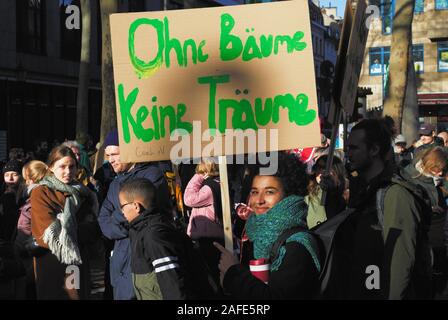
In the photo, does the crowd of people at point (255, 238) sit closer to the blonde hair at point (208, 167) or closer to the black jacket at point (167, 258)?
the black jacket at point (167, 258)

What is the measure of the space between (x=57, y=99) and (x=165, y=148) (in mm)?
24497

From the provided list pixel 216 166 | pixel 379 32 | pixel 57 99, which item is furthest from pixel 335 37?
pixel 216 166

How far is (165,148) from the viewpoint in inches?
164

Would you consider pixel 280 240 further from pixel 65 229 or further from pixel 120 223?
pixel 65 229

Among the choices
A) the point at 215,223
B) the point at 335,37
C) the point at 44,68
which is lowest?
the point at 215,223

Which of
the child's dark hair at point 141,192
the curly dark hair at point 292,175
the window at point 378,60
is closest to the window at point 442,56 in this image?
the window at point 378,60

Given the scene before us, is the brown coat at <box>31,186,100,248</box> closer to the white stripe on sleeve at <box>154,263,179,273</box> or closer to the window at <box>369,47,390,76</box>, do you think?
the white stripe on sleeve at <box>154,263,179,273</box>

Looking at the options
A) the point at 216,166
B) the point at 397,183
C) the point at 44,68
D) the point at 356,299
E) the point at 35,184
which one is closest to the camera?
the point at 356,299

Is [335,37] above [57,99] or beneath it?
above

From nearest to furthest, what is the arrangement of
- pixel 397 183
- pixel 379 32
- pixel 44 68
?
pixel 397 183 < pixel 44 68 < pixel 379 32

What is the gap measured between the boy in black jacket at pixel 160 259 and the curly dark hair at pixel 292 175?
2.31 feet

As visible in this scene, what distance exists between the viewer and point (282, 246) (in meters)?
3.14

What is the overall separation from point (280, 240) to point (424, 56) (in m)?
41.3

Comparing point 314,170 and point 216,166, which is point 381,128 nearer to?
point 314,170
